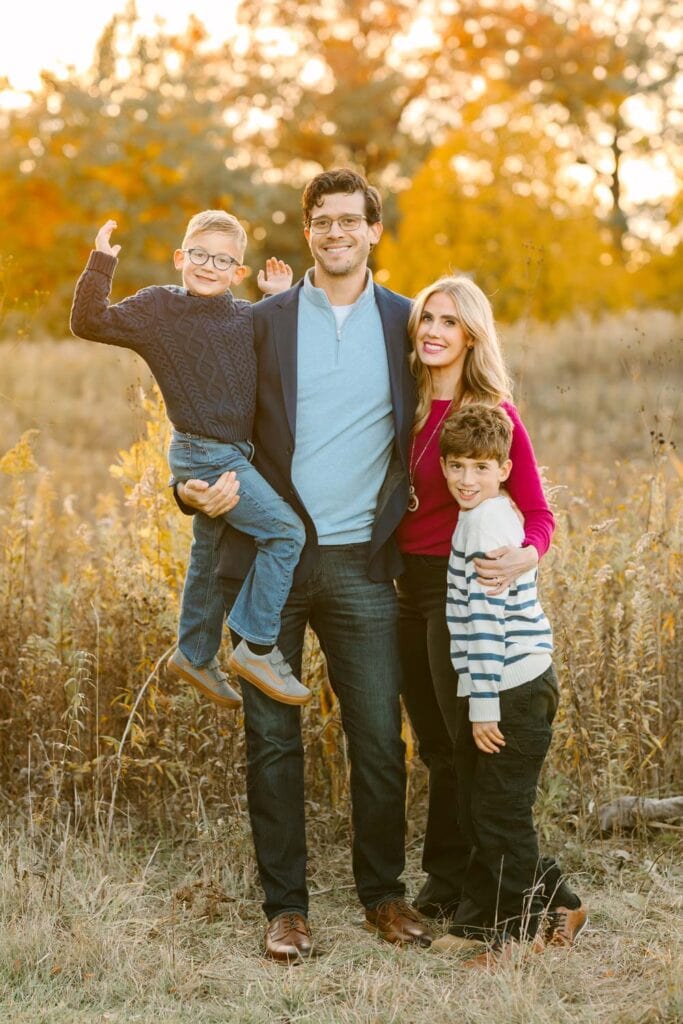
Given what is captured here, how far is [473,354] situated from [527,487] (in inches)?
19.2

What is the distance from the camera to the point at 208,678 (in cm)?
427

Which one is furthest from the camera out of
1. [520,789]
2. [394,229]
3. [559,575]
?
[394,229]

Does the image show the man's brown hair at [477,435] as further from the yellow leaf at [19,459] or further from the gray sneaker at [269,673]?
the yellow leaf at [19,459]

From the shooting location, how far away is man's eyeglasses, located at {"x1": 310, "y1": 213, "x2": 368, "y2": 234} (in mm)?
4074

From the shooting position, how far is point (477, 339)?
402cm

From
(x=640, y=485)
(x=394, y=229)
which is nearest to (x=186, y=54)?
(x=394, y=229)

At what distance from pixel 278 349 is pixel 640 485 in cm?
267

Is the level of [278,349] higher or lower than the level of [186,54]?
lower

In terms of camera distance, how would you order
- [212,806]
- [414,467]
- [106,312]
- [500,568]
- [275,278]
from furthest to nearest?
[212,806] < [275,278] < [414,467] < [106,312] < [500,568]

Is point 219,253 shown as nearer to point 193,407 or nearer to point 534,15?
point 193,407

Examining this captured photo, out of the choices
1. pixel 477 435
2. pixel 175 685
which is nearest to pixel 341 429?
pixel 477 435

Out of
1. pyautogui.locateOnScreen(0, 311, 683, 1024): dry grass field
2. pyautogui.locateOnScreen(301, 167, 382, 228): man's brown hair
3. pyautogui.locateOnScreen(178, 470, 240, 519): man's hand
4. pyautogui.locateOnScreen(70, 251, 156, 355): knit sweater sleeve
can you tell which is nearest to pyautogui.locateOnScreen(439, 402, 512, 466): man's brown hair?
pyautogui.locateOnScreen(178, 470, 240, 519): man's hand

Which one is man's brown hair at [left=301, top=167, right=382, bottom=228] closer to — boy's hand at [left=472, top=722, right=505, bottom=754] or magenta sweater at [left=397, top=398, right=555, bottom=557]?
magenta sweater at [left=397, top=398, right=555, bottom=557]

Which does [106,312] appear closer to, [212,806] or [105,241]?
[105,241]
